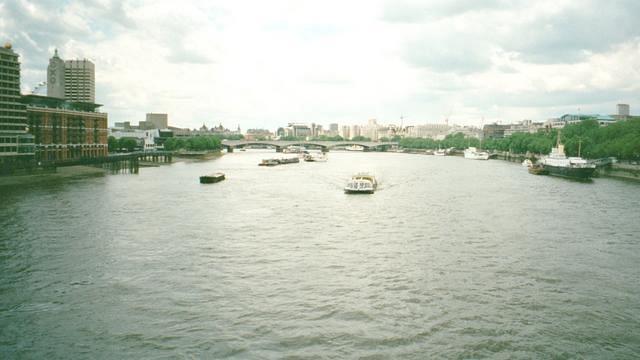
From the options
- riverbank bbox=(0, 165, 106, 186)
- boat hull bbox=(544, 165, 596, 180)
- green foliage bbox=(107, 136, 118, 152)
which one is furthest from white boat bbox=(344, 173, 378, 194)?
green foliage bbox=(107, 136, 118, 152)

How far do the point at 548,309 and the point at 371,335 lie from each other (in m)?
8.03

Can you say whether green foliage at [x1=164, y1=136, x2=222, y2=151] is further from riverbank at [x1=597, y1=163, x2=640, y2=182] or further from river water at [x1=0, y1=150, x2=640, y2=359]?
river water at [x1=0, y1=150, x2=640, y2=359]

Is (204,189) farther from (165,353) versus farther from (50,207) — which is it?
(165,353)

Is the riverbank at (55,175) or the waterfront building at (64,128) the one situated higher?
the waterfront building at (64,128)

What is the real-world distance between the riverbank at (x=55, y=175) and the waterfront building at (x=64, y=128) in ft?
23.7

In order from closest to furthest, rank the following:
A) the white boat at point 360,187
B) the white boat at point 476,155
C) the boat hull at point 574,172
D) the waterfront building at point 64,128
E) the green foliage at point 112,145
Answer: the white boat at point 360,187
the boat hull at point 574,172
the waterfront building at point 64,128
the green foliage at point 112,145
the white boat at point 476,155

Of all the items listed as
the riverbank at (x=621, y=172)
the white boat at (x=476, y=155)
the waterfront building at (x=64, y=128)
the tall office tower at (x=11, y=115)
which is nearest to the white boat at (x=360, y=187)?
the riverbank at (x=621, y=172)

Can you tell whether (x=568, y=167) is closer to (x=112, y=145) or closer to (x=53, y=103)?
(x=53, y=103)

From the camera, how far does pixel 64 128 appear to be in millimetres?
105000

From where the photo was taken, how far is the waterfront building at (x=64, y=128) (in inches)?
3794

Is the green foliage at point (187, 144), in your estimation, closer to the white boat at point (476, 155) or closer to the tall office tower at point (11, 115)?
the white boat at point (476, 155)

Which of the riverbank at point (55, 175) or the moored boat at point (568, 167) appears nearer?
the riverbank at point (55, 175)

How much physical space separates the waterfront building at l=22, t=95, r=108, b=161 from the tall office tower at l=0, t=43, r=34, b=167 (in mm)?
5352

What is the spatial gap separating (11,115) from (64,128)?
2093 cm
